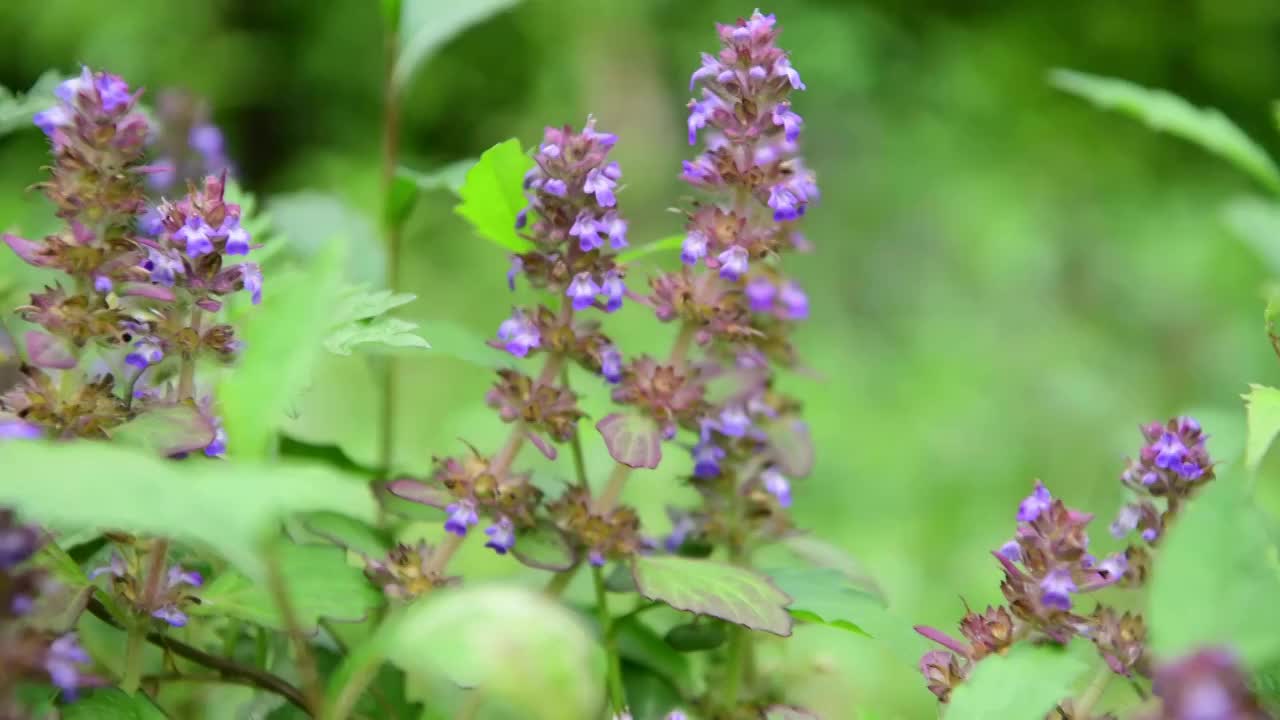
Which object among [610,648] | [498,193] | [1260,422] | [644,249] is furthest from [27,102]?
[1260,422]

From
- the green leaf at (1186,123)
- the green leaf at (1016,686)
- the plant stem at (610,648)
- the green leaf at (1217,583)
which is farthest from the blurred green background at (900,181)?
the green leaf at (1217,583)

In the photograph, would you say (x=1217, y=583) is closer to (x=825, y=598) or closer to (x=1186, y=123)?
(x=825, y=598)

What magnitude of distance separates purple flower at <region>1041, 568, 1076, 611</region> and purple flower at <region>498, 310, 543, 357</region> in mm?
375

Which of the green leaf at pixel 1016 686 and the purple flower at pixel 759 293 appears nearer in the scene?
the green leaf at pixel 1016 686

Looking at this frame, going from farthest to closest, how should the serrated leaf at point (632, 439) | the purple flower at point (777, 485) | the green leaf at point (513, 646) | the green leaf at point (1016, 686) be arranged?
the purple flower at point (777, 485), the serrated leaf at point (632, 439), the green leaf at point (1016, 686), the green leaf at point (513, 646)

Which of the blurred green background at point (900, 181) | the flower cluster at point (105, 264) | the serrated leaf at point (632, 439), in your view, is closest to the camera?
the flower cluster at point (105, 264)

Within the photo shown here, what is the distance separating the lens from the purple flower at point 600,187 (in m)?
0.86

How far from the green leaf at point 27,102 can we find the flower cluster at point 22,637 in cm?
42

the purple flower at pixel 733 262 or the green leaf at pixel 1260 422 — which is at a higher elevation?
the purple flower at pixel 733 262

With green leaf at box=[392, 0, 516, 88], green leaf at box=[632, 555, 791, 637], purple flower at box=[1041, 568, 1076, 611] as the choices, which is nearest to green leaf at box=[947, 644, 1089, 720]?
purple flower at box=[1041, 568, 1076, 611]

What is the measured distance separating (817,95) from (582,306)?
3.70m

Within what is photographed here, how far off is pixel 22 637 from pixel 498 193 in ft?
1.37

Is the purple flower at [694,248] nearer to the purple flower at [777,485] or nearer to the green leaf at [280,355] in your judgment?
the purple flower at [777,485]

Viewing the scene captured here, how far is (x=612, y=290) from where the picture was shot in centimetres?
89
